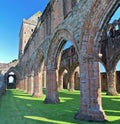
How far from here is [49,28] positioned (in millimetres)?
12508

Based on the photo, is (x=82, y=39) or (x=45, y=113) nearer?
(x=82, y=39)

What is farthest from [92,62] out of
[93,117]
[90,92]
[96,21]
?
[93,117]

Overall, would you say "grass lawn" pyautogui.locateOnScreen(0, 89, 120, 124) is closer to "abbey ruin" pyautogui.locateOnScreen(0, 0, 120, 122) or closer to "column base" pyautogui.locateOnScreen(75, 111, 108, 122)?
"column base" pyautogui.locateOnScreen(75, 111, 108, 122)

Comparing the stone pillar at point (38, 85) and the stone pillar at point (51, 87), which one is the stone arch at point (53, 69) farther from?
the stone pillar at point (38, 85)

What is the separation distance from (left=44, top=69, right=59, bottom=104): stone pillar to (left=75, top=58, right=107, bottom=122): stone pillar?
187 inches

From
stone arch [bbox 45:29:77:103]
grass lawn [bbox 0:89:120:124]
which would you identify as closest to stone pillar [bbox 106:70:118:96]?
grass lawn [bbox 0:89:120:124]

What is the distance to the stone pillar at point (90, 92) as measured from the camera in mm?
6566

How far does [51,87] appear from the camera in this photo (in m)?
11.7

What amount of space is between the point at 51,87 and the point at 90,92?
Result: 515 cm

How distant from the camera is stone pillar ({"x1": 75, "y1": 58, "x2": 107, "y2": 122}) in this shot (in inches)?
259

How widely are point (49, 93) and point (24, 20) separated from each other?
35.2 metres

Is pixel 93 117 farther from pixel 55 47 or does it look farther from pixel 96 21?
pixel 55 47

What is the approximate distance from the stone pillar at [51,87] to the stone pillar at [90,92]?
15.6 ft

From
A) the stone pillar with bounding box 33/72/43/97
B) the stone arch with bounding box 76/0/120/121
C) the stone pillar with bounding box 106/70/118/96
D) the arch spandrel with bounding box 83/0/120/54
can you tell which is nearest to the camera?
the arch spandrel with bounding box 83/0/120/54
